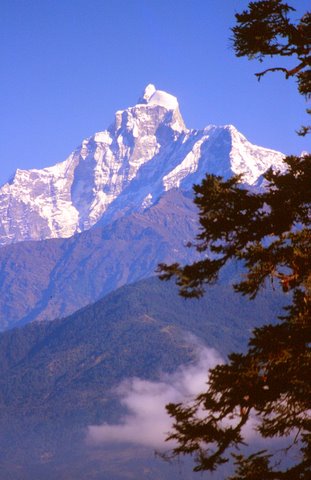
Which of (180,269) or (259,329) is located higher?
(180,269)

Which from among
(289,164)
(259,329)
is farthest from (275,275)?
(289,164)

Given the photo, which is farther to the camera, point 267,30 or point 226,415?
point 267,30

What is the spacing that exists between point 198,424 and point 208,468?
1.15 metres

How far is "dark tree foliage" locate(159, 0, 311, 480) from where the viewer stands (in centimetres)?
2306

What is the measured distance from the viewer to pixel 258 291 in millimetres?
25047

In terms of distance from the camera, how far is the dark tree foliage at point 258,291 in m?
23.1

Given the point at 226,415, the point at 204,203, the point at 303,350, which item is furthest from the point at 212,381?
the point at 204,203

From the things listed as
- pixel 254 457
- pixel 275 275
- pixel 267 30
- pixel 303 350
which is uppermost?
pixel 267 30

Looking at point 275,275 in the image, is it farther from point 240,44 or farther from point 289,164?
point 240,44

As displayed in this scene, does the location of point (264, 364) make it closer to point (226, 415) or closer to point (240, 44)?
point (226, 415)

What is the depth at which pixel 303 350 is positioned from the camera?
23.2 meters

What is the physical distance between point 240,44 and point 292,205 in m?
4.62

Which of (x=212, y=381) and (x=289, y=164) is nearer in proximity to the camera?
(x=212, y=381)

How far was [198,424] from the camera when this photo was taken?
75.7ft
